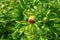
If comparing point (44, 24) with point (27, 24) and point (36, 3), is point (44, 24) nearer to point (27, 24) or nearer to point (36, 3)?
point (27, 24)

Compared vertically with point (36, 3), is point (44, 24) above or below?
below

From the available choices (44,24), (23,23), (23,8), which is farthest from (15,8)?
(44,24)

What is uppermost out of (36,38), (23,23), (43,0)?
(43,0)

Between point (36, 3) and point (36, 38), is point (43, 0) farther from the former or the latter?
point (36, 38)

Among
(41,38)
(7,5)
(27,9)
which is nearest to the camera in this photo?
(41,38)

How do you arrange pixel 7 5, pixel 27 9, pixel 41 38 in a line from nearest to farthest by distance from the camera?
1. pixel 41 38
2. pixel 27 9
3. pixel 7 5

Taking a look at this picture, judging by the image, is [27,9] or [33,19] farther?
[27,9]
